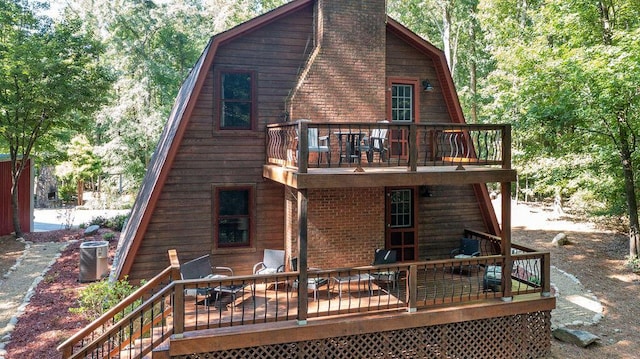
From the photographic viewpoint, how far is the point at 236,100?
9.63 m

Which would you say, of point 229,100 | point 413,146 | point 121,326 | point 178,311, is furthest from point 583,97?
point 121,326

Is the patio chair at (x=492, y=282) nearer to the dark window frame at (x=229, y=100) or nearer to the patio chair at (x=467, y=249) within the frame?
the patio chair at (x=467, y=249)

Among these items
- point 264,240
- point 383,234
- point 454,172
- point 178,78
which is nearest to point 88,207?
point 178,78

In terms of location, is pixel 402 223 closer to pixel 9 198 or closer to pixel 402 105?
pixel 402 105

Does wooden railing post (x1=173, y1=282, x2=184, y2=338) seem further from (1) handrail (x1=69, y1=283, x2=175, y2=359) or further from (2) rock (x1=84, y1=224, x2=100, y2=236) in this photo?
(2) rock (x1=84, y1=224, x2=100, y2=236)

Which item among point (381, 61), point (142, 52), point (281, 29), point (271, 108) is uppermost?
point (142, 52)

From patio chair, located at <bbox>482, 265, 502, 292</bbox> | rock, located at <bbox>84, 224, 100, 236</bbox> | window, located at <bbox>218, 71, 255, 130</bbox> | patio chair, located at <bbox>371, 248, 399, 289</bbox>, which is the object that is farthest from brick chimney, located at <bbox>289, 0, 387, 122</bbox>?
rock, located at <bbox>84, 224, 100, 236</bbox>

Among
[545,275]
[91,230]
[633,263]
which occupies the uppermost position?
[545,275]

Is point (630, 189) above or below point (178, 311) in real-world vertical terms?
above

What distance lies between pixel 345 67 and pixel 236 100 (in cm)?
271

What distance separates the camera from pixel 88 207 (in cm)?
2712

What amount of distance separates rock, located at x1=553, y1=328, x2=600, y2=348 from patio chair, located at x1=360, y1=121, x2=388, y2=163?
5379 millimetres

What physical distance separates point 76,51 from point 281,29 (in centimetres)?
1046

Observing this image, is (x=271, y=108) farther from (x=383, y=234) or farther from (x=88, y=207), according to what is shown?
(x=88, y=207)
